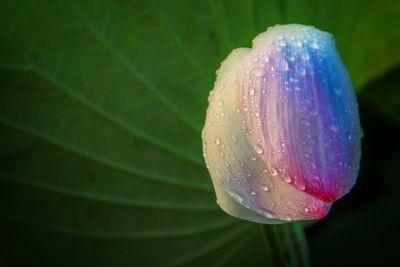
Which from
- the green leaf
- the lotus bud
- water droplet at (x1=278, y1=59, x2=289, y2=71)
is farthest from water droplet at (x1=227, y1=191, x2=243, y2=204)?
the green leaf

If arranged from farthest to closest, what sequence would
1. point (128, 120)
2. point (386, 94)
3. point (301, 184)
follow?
point (386, 94) → point (128, 120) → point (301, 184)

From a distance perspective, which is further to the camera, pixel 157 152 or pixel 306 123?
pixel 157 152

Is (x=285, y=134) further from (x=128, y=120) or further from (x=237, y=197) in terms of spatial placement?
(x=128, y=120)

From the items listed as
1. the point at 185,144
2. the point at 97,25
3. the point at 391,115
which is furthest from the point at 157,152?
the point at 391,115

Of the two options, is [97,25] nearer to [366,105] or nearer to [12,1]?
[12,1]

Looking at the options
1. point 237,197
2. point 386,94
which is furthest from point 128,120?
point 386,94

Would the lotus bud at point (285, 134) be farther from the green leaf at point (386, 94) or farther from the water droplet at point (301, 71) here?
the green leaf at point (386, 94)
